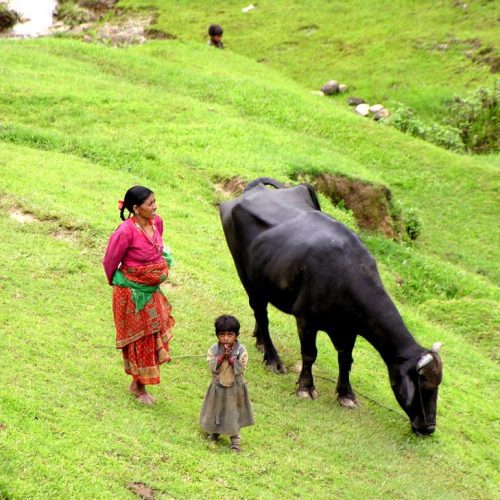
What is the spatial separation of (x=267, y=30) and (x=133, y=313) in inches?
1009

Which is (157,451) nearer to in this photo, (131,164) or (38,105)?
(131,164)

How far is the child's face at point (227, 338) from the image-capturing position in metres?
7.34

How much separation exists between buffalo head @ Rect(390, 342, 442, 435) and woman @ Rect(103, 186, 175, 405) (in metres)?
2.43

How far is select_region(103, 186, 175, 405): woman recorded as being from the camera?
297 inches

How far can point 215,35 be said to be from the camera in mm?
28312

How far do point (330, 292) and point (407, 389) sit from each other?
1239mm

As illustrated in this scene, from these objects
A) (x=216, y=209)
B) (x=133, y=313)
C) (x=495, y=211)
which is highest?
(x=133, y=313)

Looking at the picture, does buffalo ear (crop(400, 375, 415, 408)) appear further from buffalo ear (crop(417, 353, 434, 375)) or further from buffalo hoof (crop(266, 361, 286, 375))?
buffalo hoof (crop(266, 361, 286, 375))

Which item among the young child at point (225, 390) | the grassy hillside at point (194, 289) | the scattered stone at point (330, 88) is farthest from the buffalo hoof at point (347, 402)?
the scattered stone at point (330, 88)

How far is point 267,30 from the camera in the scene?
31.8 metres

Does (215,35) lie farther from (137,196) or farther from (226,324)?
(226,324)

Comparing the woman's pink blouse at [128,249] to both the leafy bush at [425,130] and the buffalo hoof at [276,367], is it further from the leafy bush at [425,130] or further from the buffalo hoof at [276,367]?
the leafy bush at [425,130]

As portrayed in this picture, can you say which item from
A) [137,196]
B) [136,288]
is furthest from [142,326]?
[137,196]

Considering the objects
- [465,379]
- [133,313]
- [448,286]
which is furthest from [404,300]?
[133,313]
